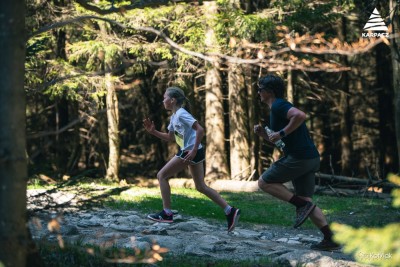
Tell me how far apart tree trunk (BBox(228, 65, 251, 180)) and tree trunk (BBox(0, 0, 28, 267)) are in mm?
18095

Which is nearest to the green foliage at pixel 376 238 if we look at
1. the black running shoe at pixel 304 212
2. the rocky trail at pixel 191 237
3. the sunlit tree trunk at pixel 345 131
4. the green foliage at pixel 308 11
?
the rocky trail at pixel 191 237

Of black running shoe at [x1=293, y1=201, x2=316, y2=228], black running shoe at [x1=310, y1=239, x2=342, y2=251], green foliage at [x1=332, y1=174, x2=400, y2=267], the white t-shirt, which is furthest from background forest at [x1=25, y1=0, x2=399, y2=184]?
green foliage at [x1=332, y1=174, x2=400, y2=267]

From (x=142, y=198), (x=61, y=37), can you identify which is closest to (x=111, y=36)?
(x=61, y=37)

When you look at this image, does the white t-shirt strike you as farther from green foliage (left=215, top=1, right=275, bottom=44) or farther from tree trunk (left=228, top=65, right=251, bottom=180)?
tree trunk (left=228, top=65, right=251, bottom=180)

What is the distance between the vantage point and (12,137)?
5293 millimetres

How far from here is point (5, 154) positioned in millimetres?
5270

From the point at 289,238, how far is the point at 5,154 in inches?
255

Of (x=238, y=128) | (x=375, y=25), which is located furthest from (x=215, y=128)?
(x=375, y=25)

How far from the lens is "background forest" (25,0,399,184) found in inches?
735

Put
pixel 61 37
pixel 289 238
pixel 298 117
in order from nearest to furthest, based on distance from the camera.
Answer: pixel 298 117 → pixel 289 238 → pixel 61 37

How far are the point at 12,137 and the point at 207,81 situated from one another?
18522mm

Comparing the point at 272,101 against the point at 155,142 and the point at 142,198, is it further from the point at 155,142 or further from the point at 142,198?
the point at 155,142

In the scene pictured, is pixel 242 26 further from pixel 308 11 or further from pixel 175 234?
pixel 175 234

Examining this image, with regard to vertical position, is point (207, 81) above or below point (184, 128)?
above
